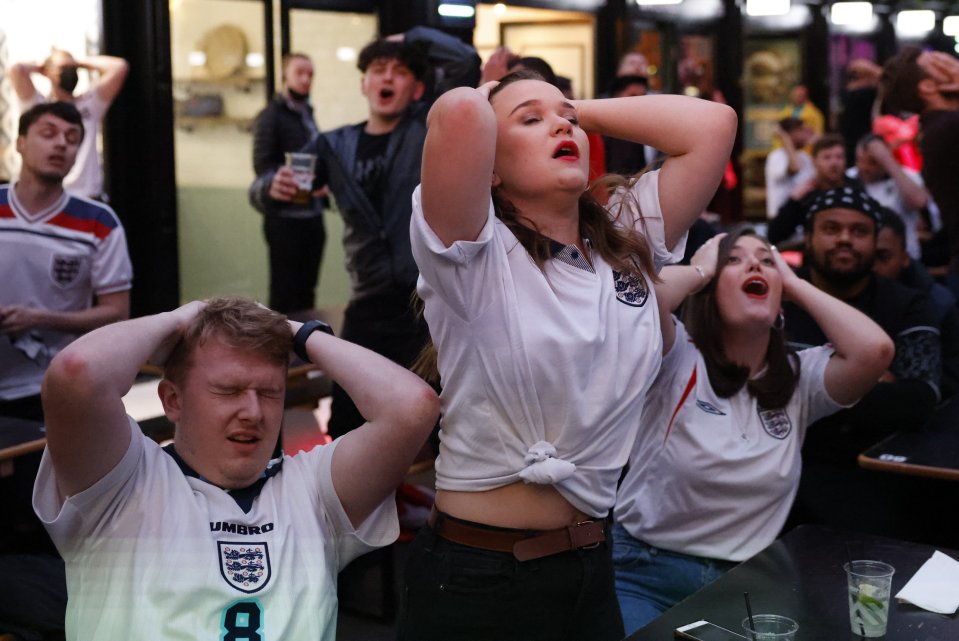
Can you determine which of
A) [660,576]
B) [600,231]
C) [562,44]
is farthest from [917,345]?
[562,44]

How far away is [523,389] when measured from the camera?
177cm

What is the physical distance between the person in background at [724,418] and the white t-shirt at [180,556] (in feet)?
3.03

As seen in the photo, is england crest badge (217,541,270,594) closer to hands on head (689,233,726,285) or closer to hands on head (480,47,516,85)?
hands on head (689,233,726,285)

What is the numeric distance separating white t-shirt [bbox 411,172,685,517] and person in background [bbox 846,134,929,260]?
4.81 metres

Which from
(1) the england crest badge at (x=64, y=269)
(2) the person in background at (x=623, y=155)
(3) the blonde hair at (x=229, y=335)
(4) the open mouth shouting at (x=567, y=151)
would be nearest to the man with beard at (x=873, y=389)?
(2) the person in background at (x=623, y=155)

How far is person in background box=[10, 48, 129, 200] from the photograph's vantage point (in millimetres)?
5527

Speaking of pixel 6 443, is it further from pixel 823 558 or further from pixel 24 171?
pixel 823 558

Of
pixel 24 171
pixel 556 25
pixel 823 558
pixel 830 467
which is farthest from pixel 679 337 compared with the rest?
pixel 556 25

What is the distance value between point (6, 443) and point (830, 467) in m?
2.14

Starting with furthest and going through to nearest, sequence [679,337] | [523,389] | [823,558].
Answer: [679,337] → [823,558] → [523,389]

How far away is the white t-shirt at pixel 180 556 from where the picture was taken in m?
1.67

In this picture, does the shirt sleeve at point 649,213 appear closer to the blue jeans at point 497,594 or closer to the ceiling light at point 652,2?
the blue jeans at point 497,594

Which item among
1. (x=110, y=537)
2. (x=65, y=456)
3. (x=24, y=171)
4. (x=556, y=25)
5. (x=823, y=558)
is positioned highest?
(x=556, y=25)

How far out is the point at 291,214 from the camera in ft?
21.7
